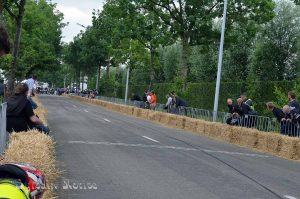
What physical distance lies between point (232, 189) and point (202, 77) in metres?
44.9

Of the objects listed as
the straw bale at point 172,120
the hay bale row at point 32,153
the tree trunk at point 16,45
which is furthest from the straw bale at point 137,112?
the hay bale row at point 32,153

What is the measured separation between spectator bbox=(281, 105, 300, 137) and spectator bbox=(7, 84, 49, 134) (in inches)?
379

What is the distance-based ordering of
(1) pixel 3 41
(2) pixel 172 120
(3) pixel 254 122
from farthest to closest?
1. (2) pixel 172 120
2. (3) pixel 254 122
3. (1) pixel 3 41

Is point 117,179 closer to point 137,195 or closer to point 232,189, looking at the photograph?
point 137,195

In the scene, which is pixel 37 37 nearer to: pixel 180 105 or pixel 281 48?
pixel 281 48

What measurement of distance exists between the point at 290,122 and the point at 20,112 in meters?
10.5

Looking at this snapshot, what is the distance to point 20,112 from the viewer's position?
9.88m

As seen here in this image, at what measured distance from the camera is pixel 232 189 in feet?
27.6

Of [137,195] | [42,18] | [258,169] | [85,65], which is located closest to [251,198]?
[137,195]

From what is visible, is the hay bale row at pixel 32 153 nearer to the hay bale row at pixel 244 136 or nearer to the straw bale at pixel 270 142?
the hay bale row at pixel 244 136

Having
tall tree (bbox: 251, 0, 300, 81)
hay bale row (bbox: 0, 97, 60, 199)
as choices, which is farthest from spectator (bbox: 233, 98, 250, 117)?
tall tree (bbox: 251, 0, 300, 81)

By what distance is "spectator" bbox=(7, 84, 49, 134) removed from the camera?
980 centimetres

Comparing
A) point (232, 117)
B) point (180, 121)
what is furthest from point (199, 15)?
point (232, 117)

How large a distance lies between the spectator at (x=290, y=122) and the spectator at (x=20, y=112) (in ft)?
31.6
